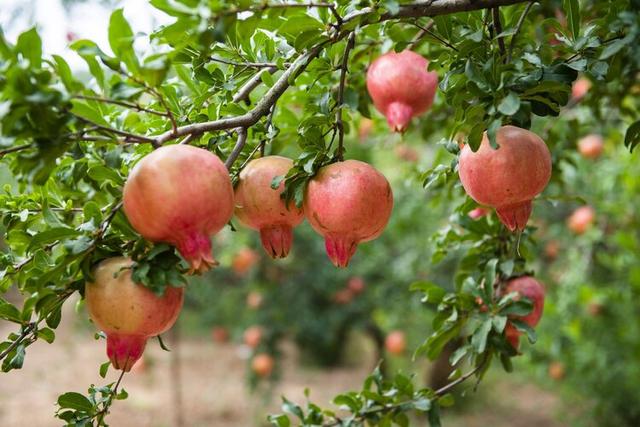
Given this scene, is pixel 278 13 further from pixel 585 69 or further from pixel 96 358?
pixel 96 358

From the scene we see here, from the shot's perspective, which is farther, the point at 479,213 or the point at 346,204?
the point at 479,213

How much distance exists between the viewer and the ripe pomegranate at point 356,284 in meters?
4.48

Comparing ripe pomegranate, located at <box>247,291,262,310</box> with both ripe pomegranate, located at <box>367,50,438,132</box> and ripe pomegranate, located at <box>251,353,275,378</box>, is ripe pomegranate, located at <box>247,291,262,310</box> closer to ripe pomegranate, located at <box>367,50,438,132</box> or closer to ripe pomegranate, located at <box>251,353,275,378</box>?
ripe pomegranate, located at <box>251,353,275,378</box>

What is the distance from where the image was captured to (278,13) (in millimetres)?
672

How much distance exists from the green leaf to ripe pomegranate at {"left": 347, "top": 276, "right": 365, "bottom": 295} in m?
3.70

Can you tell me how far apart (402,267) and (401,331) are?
1276mm

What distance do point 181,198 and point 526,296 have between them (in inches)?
25.6

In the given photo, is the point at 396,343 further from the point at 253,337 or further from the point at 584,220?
the point at 584,220

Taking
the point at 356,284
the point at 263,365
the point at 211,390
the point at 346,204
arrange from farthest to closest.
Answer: the point at 211,390, the point at 356,284, the point at 263,365, the point at 346,204

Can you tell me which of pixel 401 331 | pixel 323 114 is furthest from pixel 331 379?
pixel 323 114

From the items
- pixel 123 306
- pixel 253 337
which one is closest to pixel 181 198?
pixel 123 306

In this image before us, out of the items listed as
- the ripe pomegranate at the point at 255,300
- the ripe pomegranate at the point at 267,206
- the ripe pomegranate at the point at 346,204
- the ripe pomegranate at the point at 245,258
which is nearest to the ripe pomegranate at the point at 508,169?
the ripe pomegranate at the point at 346,204

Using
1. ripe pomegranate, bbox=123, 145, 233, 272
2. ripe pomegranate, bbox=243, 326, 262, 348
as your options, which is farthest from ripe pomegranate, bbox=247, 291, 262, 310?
ripe pomegranate, bbox=123, 145, 233, 272

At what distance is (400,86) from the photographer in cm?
94
